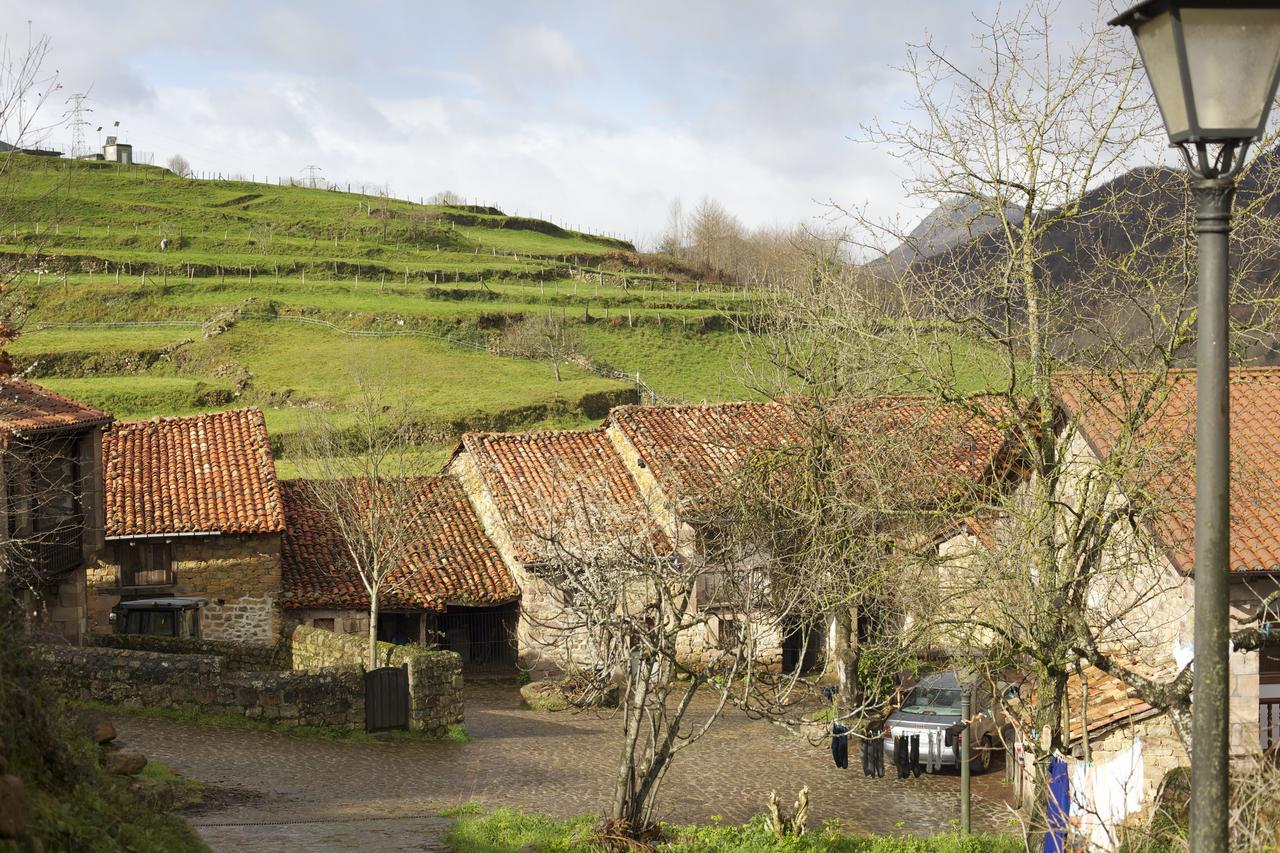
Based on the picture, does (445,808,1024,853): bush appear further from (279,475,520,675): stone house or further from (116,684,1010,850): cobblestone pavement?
(279,475,520,675): stone house

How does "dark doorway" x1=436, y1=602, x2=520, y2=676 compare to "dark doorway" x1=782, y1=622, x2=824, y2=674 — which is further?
"dark doorway" x1=436, y1=602, x2=520, y2=676

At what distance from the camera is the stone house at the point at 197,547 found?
26016mm

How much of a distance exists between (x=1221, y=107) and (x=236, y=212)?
92.8m

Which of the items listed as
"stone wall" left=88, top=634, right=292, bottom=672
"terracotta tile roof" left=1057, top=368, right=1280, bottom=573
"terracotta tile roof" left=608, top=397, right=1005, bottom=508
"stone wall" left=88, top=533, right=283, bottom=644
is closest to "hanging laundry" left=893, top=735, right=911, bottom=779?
"terracotta tile roof" left=608, top=397, right=1005, bottom=508

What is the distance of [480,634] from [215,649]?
309 inches

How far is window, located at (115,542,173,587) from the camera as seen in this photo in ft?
85.7

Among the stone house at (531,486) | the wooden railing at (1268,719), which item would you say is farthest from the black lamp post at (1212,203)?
the stone house at (531,486)

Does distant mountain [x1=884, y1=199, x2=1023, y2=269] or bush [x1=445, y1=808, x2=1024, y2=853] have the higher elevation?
distant mountain [x1=884, y1=199, x2=1023, y2=269]

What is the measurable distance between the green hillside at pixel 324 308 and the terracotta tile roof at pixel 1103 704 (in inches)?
810

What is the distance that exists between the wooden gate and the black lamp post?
58.0 ft

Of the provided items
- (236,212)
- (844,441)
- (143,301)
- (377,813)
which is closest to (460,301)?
(143,301)

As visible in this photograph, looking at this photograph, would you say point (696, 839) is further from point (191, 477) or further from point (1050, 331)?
point (191, 477)

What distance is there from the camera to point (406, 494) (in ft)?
96.5

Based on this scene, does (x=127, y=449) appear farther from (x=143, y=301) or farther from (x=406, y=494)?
(x=143, y=301)
